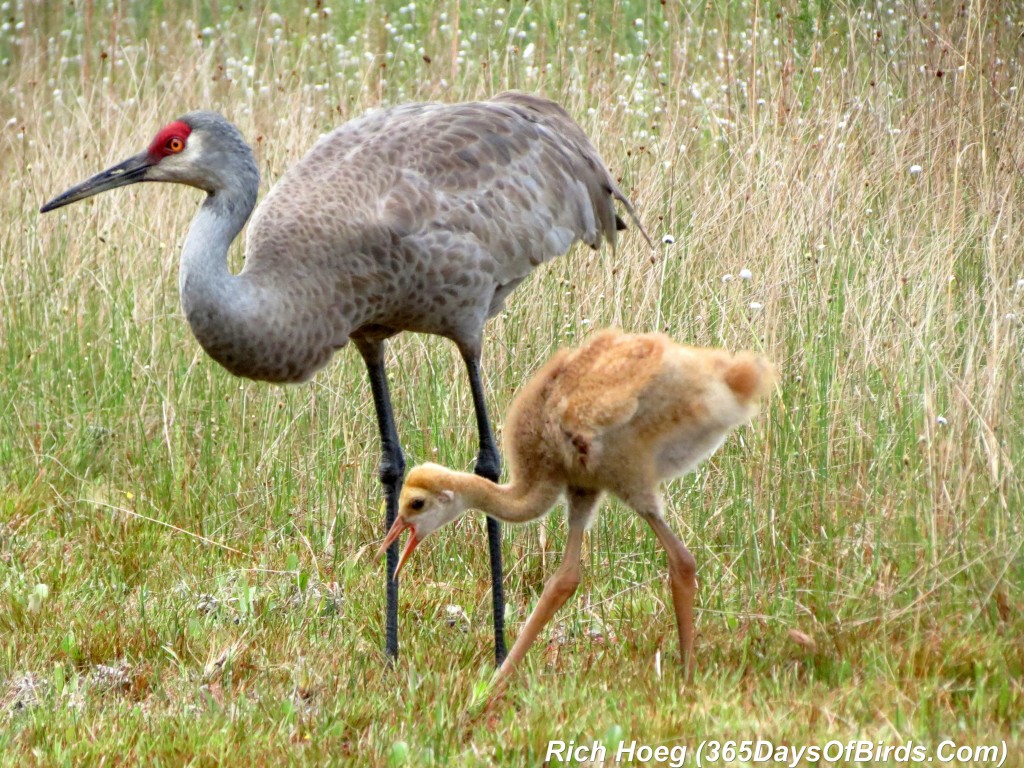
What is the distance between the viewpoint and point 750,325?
5.05 m

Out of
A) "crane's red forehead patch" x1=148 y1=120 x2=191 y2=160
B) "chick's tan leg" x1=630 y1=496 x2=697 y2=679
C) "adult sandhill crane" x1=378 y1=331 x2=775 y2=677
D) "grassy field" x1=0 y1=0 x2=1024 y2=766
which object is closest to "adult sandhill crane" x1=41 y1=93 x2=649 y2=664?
"crane's red forehead patch" x1=148 y1=120 x2=191 y2=160

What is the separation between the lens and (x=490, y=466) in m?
4.97

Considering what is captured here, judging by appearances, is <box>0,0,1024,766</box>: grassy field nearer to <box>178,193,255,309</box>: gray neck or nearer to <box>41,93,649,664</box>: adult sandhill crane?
<box>41,93,649,664</box>: adult sandhill crane

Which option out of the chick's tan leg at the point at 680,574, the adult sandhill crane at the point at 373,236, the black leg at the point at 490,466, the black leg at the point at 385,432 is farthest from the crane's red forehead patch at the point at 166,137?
the chick's tan leg at the point at 680,574

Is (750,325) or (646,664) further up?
(750,325)

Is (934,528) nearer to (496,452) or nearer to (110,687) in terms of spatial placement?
(496,452)

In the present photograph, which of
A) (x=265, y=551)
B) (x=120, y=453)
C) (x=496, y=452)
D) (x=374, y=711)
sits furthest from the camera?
(x=120, y=453)

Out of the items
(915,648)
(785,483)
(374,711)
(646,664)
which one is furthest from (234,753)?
(785,483)

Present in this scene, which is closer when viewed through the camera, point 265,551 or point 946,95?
point 265,551

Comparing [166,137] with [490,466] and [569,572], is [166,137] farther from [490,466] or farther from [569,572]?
[569,572]

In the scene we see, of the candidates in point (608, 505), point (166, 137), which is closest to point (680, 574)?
point (608, 505)

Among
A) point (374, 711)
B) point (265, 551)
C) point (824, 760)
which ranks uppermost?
point (824, 760)

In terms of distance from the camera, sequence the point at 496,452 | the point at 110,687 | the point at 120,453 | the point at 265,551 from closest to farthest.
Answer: the point at 110,687
the point at 496,452
the point at 265,551
the point at 120,453

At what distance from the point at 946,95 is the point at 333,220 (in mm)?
3044
